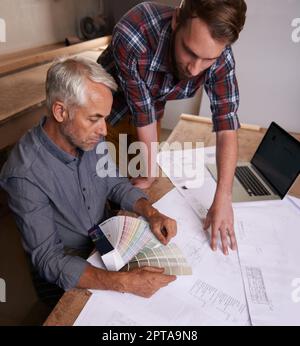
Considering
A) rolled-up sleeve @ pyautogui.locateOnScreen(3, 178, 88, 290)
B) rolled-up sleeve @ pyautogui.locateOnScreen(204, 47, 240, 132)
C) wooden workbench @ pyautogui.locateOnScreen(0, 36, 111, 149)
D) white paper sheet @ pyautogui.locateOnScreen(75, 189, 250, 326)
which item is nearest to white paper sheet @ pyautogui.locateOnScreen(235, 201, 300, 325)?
white paper sheet @ pyautogui.locateOnScreen(75, 189, 250, 326)

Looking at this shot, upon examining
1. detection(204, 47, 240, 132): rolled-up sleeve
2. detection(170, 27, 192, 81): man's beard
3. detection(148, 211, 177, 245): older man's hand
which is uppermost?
detection(170, 27, 192, 81): man's beard

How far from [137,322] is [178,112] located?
6.89 ft

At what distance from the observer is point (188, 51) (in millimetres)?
812

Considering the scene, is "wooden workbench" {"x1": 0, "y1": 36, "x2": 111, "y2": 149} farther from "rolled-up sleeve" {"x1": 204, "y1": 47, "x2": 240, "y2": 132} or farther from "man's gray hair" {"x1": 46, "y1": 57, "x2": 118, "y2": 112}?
"rolled-up sleeve" {"x1": 204, "y1": 47, "x2": 240, "y2": 132}

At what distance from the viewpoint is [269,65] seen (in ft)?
5.77

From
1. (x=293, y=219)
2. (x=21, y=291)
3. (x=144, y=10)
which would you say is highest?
(x=144, y=10)

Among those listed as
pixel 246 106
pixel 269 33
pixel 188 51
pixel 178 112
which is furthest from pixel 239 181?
pixel 178 112

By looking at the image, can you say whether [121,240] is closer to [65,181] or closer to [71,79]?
[65,181]

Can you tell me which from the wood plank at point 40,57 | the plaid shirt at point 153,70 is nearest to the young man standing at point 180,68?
the plaid shirt at point 153,70

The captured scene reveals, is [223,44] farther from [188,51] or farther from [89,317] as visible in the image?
[89,317]

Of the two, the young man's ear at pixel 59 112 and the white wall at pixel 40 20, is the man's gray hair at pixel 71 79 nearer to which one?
the young man's ear at pixel 59 112

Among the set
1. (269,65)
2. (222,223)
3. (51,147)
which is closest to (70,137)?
(51,147)

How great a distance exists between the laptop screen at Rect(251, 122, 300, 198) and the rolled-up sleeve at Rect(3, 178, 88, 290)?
750mm

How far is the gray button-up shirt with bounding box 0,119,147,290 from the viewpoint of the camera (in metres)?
0.79
